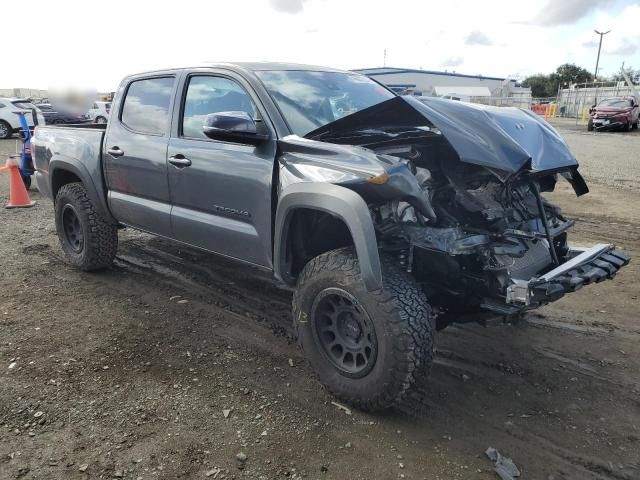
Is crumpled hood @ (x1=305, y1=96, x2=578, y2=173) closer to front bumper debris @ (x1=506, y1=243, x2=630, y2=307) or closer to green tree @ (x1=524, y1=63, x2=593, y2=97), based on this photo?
front bumper debris @ (x1=506, y1=243, x2=630, y2=307)

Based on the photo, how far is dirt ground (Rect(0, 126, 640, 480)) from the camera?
2.66 metres

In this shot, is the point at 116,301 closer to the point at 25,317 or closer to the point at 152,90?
the point at 25,317

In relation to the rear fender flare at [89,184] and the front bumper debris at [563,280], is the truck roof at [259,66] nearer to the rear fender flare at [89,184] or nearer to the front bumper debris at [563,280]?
the rear fender flare at [89,184]

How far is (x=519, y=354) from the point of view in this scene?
3752 mm

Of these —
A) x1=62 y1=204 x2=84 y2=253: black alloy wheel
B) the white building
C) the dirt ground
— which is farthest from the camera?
the white building

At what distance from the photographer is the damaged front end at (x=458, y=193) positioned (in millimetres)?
2900

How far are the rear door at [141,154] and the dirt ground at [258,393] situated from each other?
31.7 inches

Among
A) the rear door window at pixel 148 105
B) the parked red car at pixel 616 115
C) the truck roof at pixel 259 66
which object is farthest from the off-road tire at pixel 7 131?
the parked red car at pixel 616 115

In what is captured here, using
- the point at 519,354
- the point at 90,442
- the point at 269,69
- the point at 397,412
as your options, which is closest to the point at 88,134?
the point at 269,69

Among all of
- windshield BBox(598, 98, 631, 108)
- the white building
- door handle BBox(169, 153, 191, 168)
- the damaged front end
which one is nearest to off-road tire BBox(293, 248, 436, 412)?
the damaged front end

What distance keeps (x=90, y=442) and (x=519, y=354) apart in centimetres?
284

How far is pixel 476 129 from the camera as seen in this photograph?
3.15 metres

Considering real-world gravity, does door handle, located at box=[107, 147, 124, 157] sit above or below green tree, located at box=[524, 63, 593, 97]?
below

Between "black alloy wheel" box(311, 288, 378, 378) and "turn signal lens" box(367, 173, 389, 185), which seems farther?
"black alloy wheel" box(311, 288, 378, 378)
